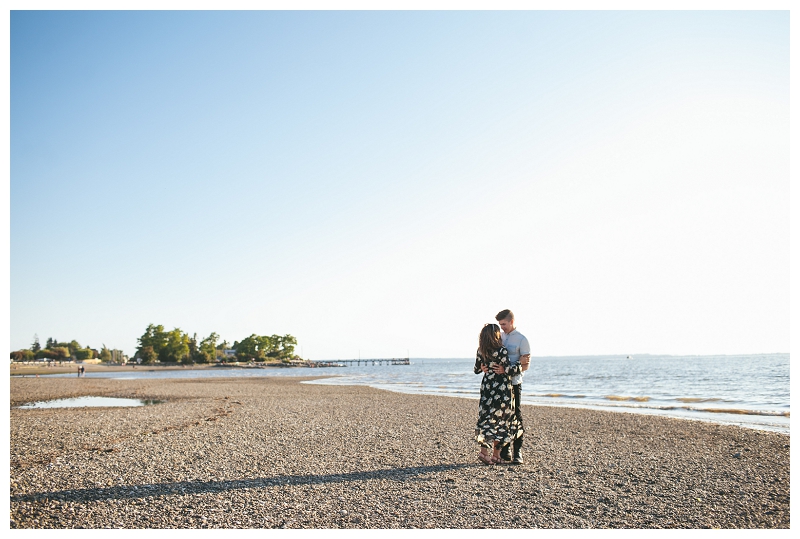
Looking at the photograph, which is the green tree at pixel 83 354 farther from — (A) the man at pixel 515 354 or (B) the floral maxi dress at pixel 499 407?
(A) the man at pixel 515 354

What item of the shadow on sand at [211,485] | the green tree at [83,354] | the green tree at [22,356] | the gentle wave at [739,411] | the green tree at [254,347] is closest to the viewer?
the shadow on sand at [211,485]

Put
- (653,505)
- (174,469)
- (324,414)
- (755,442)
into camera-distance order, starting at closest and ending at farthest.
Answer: (653,505), (174,469), (755,442), (324,414)

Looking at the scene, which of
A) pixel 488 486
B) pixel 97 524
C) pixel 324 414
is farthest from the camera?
pixel 324 414

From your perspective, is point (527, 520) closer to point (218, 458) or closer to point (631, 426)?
point (218, 458)

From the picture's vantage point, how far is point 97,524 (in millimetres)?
4621

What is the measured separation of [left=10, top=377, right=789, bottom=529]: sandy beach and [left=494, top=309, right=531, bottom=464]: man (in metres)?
0.33

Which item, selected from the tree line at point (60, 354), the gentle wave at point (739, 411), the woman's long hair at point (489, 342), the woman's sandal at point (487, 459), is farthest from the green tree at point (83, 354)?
the woman's long hair at point (489, 342)

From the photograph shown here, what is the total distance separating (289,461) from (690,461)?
611 cm

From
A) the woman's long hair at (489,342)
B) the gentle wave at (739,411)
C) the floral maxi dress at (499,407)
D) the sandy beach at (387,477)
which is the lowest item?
the gentle wave at (739,411)

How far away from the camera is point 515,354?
23.4ft

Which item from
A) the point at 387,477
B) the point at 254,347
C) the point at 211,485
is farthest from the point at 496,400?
A: the point at 254,347

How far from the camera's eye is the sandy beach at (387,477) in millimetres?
4840

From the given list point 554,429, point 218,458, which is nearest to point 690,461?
point 554,429

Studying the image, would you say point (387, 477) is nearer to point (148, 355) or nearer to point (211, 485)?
point (211, 485)
